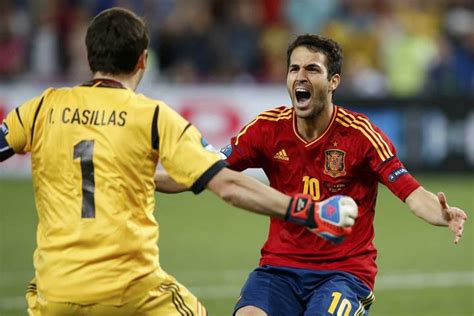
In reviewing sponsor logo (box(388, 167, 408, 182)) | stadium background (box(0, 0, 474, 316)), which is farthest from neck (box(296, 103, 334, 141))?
stadium background (box(0, 0, 474, 316))

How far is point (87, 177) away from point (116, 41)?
26.4 inches

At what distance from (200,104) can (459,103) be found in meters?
4.38

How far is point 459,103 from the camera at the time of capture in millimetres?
18656

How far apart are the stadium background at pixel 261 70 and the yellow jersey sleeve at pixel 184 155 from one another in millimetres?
9118

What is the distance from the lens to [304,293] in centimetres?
648

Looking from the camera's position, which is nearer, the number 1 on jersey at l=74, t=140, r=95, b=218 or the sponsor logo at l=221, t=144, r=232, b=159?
the number 1 on jersey at l=74, t=140, r=95, b=218

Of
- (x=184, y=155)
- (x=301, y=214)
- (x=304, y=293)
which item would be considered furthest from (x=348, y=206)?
(x=304, y=293)

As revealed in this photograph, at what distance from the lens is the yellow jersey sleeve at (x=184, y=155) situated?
5.22 metres

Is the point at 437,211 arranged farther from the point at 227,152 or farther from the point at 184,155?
the point at 184,155

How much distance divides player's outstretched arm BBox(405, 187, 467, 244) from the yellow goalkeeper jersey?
5.08 ft

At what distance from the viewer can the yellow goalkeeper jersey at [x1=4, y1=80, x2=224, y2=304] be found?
525cm

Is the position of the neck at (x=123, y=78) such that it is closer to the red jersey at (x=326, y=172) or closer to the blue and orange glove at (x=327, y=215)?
the blue and orange glove at (x=327, y=215)

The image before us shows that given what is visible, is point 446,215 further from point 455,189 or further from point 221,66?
point 221,66

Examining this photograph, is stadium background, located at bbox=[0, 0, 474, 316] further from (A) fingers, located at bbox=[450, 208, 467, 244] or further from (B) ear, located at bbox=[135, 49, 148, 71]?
(B) ear, located at bbox=[135, 49, 148, 71]
